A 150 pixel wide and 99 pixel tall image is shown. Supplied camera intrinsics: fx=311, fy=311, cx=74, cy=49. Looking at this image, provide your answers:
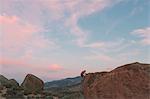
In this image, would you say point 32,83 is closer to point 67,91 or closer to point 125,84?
point 67,91

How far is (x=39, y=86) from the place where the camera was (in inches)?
1620

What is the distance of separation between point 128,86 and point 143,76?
101 centimetres

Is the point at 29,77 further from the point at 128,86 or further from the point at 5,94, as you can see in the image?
the point at 128,86

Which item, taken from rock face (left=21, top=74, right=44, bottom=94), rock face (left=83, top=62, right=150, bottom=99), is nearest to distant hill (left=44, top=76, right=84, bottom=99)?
rock face (left=21, top=74, right=44, bottom=94)

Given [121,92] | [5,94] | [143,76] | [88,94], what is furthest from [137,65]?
[5,94]

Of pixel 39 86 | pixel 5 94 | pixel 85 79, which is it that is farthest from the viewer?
pixel 39 86

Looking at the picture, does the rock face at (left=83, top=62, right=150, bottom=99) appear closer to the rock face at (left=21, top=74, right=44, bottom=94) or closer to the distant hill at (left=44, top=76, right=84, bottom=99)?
the distant hill at (left=44, top=76, right=84, bottom=99)

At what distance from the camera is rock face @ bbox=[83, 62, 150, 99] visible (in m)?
16.6

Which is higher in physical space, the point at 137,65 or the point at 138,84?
the point at 137,65

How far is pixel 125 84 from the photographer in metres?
16.8

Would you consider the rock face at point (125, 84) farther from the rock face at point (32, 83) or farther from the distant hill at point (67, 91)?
the rock face at point (32, 83)

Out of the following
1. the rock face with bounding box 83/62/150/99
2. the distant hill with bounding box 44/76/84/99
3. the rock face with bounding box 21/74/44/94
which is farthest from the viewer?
the rock face with bounding box 21/74/44/94

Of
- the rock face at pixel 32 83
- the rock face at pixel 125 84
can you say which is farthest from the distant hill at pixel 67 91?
the rock face at pixel 125 84

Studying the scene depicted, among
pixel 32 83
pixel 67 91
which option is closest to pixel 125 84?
pixel 32 83
